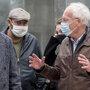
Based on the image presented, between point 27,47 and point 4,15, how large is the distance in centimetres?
433

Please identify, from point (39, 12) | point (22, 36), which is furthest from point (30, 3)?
point (22, 36)

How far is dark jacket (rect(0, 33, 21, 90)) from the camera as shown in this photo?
481cm

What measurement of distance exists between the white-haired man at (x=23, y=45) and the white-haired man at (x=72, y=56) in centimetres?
110

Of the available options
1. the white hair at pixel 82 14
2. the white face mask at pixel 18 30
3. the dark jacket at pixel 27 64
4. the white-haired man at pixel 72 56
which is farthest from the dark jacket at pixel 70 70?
the white face mask at pixel 18 30

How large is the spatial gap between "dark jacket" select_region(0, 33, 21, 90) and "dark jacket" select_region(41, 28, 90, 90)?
0.71 metres

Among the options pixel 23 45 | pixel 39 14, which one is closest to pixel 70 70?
pixel 23 45

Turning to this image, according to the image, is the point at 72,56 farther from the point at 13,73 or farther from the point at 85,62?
the point at 13,73

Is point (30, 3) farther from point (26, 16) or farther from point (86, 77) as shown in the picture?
point (86, 77)

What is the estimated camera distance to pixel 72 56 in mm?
5477

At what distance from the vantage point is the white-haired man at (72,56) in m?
5.36

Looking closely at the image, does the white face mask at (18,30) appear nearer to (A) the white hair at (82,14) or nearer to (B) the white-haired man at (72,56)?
(B) the white-haired man at (72,56)

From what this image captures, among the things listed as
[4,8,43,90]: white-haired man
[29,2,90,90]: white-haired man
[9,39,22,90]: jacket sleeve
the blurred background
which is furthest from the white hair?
the blurred background

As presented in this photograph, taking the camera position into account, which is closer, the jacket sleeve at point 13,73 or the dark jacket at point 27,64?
the jacket sleeve at point 13,73

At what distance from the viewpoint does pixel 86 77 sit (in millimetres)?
5328
